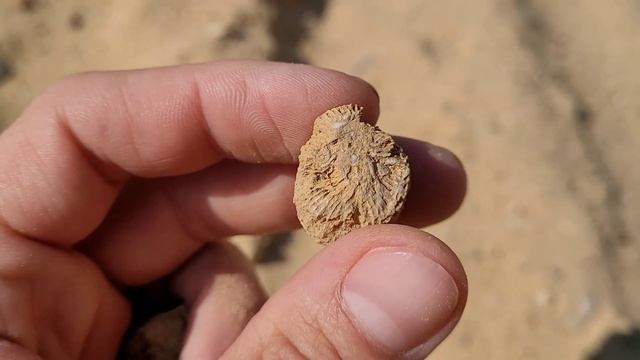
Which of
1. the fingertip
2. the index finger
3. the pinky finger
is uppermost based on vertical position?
the index finger

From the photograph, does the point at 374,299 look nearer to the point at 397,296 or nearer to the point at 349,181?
the point at 397,296

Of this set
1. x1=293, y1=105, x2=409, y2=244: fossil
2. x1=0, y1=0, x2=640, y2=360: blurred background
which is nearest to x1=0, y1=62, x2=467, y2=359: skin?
x1=293, y1=105, x2=409, y2=244: fossil

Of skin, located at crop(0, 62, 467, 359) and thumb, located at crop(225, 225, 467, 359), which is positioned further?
skin, located at crop(0, 62, 467, 359)

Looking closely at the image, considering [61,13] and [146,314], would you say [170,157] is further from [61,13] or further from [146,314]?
[61,13]

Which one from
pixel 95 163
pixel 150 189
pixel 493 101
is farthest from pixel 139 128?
pixel 493 101

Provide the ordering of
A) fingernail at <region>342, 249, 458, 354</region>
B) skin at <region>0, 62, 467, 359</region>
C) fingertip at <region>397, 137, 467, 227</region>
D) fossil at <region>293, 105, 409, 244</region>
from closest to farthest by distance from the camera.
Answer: fingernail at <region>342, 249, 458, 354</region> < fossil at <region>293, 105, 409, 244</region> < skin at <region>0, 62, 467, 359</region> < fingertip at <region>397, 137, 467, 227</region>

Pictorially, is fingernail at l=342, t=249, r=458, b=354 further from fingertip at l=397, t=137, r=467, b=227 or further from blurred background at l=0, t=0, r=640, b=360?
blurred background at l=0, t=0, r=640, b=360
